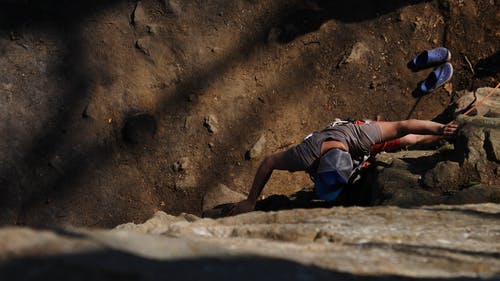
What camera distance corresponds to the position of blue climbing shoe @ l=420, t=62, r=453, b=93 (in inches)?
229

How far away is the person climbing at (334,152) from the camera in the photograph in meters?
4.22

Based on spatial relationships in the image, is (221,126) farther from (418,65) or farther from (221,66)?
(418,65)

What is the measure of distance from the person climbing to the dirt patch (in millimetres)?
1035

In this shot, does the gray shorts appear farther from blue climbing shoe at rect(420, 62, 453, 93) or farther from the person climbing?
blue climbing shoe at rect(420, 62, 453, 93)

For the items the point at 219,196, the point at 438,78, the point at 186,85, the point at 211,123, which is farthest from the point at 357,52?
the point at 219,196

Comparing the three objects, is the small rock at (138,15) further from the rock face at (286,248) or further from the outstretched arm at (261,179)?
the rock face at (286,248)

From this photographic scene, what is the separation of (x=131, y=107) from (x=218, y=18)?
132cm

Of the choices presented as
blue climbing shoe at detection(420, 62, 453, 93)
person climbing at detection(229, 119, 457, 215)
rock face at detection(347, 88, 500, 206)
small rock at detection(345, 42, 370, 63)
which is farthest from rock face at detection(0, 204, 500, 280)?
small rock at detection(345, 42, 370, 63)

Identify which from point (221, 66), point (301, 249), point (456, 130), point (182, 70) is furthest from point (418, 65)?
point (301, 249)

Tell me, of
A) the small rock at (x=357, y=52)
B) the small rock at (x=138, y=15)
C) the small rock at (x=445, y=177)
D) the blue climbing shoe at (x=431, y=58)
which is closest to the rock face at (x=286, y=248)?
the small rock at (x=445, y=177)

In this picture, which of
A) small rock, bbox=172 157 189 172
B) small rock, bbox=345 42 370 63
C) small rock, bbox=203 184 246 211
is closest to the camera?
small rock, bbox=203 184 246 211

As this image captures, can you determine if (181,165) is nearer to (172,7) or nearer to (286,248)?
(172,7)

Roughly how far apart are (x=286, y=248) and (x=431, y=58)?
398cm

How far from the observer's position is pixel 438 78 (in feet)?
19.1
